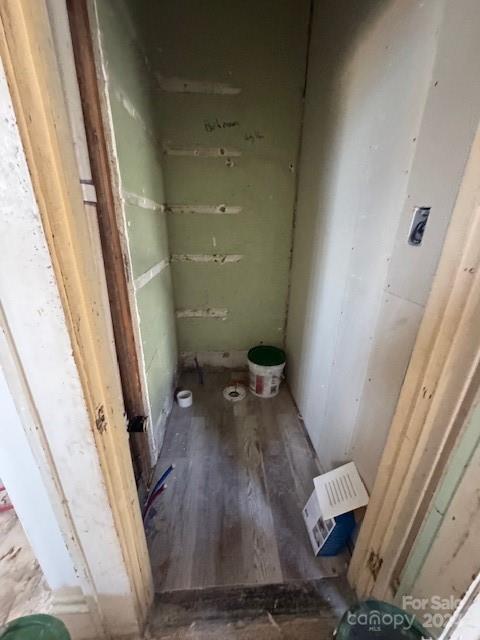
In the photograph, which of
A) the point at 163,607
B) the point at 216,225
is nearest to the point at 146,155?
the point at 216,225

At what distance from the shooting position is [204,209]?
2.04 metres

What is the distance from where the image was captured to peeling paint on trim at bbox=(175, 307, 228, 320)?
7.55 ft

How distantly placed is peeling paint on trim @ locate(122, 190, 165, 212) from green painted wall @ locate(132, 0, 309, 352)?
36 centimetres

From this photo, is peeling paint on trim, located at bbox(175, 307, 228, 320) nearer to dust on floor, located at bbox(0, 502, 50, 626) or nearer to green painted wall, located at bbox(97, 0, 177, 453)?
green painted wall, located at bbox(97, 0, 177, 453)

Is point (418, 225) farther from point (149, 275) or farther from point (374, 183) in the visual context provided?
point (149, 275)

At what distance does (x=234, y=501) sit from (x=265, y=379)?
88 cm

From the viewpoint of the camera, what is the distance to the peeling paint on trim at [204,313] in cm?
230

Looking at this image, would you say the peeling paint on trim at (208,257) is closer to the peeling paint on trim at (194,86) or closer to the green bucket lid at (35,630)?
the peeling paint on trim at (194,86)

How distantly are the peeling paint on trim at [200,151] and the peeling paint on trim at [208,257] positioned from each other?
683mm

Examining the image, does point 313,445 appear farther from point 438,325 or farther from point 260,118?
point 260,118

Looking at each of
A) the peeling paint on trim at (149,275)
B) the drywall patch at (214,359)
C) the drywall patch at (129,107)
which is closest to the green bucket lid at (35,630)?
the peeling paint on trim at (149,275)

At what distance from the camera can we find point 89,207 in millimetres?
932

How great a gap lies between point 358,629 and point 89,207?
148cm

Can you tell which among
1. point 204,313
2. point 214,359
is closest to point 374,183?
point 204,313
